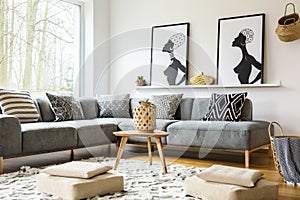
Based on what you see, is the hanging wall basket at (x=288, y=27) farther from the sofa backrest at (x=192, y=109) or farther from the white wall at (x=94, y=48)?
the white wall at (x=94, y=48)

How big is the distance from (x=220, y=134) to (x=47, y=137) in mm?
1908

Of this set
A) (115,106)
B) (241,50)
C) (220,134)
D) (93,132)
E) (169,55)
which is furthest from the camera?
(169,55)

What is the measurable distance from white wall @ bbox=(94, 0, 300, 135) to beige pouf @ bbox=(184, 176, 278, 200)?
2.53 metres

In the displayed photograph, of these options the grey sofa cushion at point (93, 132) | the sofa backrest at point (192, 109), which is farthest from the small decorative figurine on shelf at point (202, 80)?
the grey sofa cushion at point (93, 132)

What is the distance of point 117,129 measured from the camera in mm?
5137

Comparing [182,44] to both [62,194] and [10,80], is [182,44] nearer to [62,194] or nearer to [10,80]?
[10,80]

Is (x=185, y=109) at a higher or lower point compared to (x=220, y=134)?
higher

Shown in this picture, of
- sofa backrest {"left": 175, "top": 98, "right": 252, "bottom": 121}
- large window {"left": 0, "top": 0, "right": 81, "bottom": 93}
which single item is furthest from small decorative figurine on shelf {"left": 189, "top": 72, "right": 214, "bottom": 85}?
large window {"left": 0, "top": 0, "right": 81, "bottom": 93}

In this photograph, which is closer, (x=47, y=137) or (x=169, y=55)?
(x=47, y=137)

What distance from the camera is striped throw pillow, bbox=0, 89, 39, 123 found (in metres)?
4.34

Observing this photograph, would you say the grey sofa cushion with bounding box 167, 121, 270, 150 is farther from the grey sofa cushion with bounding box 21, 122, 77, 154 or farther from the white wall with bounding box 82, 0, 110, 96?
the white wall with bounding box 82, 0, 110, 96

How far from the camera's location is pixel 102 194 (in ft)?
9.24

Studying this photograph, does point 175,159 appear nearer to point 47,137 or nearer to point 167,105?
point 167,105

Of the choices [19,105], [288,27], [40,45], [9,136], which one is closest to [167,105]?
[288,27]
